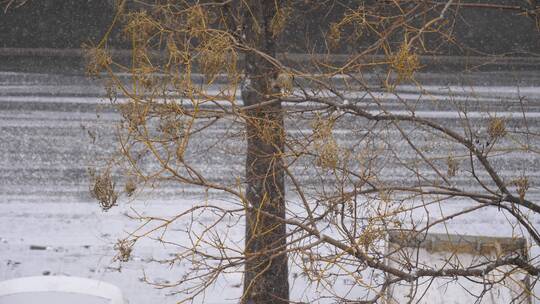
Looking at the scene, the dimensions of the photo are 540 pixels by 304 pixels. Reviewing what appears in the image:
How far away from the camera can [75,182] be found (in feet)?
38.5

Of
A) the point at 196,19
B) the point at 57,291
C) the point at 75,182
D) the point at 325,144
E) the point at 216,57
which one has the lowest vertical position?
the point at 57,291

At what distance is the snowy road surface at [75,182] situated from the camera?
29.6 ft

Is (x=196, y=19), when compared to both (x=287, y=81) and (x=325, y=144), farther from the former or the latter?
(x=325, y=144)

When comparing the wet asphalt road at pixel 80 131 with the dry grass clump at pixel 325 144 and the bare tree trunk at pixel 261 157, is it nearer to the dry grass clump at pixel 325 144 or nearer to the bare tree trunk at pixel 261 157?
the bare tree trunk at pixel 261 157

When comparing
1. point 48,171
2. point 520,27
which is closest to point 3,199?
point 48,171

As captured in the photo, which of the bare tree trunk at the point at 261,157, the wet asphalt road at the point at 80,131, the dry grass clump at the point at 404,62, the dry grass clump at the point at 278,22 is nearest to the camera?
the dry grass clump at the point at 404,62

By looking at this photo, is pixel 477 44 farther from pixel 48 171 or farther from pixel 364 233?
pixel 364 233

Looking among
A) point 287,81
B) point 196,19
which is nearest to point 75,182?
point 196,19

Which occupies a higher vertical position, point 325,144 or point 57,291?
point 325,144

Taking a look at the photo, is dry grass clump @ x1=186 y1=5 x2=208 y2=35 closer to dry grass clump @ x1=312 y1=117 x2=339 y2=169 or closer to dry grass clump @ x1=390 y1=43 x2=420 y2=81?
dry grass clump @ x1=312 y1=117 x2=339 y2=169

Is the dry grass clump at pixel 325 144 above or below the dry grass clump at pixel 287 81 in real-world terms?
below

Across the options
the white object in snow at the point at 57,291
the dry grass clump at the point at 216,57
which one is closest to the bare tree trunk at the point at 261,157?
the dry grass clump at the point at 216,57

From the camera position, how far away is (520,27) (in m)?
22.6

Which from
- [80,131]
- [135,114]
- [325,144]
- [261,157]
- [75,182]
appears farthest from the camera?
[80,131]
